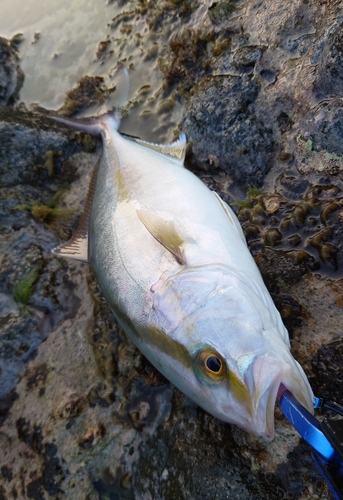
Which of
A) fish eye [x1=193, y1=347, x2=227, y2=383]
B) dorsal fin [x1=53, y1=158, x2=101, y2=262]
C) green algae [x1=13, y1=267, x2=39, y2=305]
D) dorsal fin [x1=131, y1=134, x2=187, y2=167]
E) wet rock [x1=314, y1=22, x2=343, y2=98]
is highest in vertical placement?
wet rock [x1=314, y1=22, x2=343, y2=98]

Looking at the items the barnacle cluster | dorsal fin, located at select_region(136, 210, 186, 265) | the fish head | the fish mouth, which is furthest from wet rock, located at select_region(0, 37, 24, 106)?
the fish mouth

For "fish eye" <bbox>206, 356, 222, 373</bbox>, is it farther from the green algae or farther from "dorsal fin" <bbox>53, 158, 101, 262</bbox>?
the green algae

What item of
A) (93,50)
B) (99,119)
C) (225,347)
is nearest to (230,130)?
(99,119)

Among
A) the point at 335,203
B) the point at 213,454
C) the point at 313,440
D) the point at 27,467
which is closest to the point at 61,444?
the point at 27,467

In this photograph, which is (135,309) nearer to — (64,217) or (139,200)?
(139,200)

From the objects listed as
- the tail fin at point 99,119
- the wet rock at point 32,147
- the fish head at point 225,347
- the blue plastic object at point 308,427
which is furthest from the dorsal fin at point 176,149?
the blue plastic object at point 308,427

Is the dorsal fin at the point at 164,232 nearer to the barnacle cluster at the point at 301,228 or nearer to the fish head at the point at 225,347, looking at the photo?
the fish head at the point at 225,347
